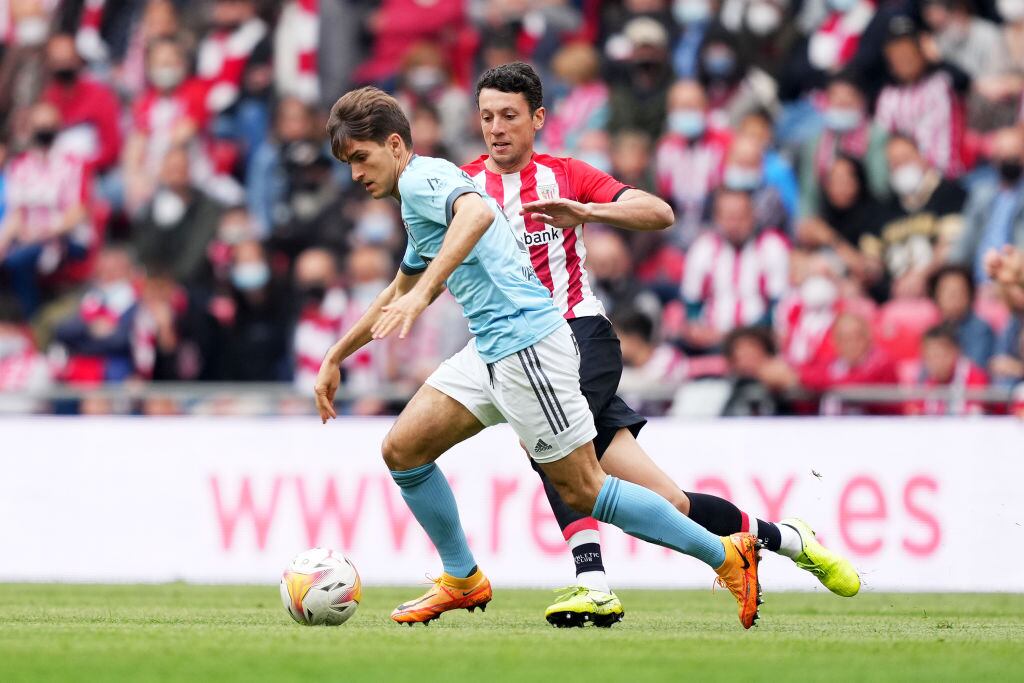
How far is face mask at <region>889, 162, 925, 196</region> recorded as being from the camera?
14.3 meters

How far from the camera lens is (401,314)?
22.7 ft

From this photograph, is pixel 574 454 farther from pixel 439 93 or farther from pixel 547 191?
pixel 439 93

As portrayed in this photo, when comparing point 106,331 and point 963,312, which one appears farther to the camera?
point 106,331

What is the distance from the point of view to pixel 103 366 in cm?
1512

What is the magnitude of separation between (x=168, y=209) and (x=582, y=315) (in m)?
8.98

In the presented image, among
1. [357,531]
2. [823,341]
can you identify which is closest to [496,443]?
[357,531]

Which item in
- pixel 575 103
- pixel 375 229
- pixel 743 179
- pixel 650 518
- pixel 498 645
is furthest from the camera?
pixel 575 103

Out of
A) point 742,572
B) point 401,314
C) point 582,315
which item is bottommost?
point 742,572

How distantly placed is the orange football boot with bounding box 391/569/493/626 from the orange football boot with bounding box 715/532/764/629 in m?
1.22

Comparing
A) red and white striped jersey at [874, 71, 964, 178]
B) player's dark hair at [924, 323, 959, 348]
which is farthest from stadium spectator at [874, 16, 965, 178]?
player's dark hair at [924, 323, 959, 348]

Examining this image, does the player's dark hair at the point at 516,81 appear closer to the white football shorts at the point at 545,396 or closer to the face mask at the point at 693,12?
the white football shorts at the point at 545,396

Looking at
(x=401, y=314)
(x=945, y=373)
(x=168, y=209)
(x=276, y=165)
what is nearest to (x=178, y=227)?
(x=168, y=209)

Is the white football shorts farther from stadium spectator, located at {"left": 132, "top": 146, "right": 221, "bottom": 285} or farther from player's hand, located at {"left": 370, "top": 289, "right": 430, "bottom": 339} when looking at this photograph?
stadium spectator, located at {"left": 132, "top": 146, "right": 221, "bottom": 285}

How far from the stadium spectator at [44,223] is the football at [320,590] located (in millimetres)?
9761
